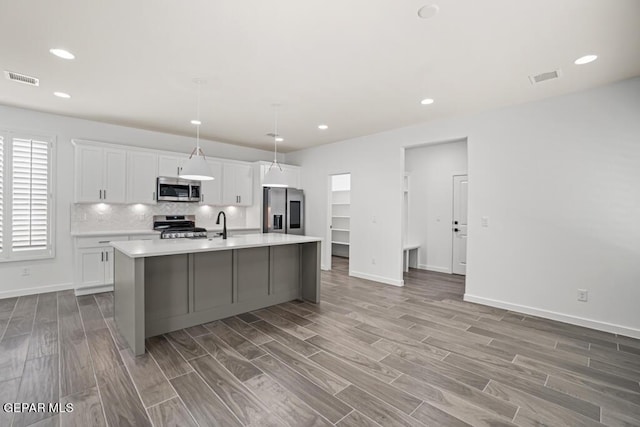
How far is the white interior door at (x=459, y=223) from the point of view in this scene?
20.3ft

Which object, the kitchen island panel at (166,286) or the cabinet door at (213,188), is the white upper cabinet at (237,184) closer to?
the cabinet door at (213,188)

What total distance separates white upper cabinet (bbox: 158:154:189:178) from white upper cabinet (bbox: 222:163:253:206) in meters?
0.86

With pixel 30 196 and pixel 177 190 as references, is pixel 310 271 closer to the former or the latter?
pixel 177 190

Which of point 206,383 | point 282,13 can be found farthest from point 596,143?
point 206,383

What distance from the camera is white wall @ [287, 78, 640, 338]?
327 cm

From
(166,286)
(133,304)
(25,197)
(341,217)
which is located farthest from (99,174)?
(341,217)

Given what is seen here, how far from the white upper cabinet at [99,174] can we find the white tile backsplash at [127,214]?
1.23 ft

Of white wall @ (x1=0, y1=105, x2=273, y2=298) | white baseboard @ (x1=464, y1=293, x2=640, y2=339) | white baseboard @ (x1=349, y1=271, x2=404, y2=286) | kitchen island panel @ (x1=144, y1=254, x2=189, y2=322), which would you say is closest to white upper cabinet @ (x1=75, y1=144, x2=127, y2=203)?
white wall @ (x1=0, y1=105, x2=273, y2=298)

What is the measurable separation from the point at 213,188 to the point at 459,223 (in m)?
5.07

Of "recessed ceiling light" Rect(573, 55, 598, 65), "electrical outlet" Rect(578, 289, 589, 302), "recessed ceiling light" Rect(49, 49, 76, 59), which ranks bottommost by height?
"electrical outlet" Rect(578, 289, 589, 302)

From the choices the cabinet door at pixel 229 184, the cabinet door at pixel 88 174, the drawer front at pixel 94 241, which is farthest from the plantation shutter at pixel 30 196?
the cabinet door at pixel 229 184

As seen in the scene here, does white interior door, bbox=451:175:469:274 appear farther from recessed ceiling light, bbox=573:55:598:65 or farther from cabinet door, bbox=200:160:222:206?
cabinet door, bbox=200:160:222:206

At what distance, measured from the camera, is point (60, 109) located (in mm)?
4379

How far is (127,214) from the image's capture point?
5.29m
